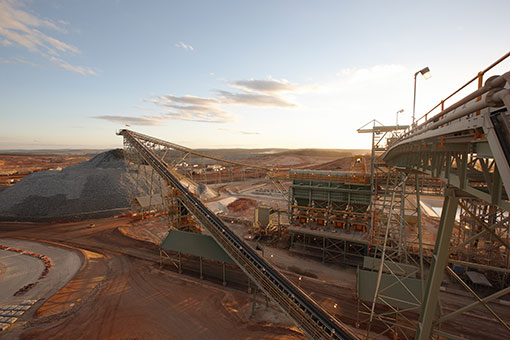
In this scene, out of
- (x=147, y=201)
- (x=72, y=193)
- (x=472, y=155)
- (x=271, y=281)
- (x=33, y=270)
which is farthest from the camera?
(x=72, y=193)

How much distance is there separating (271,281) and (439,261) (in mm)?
11446

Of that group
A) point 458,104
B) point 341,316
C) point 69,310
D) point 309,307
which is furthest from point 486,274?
point 69,310

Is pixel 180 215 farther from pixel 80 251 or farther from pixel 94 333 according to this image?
pixel 80 251

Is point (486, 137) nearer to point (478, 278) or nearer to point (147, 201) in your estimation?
point (478, 278)

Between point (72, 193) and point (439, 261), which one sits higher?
point (439, 261)

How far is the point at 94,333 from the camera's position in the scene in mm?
15383

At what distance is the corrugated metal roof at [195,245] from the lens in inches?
804

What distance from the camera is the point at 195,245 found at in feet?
70.6

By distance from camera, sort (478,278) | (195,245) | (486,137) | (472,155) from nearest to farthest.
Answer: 1. (486,137)
2. (472,155)
3. (478,278)
4. (195,245)

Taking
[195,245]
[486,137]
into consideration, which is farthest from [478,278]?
[195,245]

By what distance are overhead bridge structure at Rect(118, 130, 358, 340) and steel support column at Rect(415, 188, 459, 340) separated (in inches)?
246

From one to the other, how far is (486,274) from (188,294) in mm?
27067

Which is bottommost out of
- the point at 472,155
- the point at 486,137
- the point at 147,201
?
the point at 147,201

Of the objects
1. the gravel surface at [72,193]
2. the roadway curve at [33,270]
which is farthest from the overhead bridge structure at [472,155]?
the gravel surface at [72,193]
